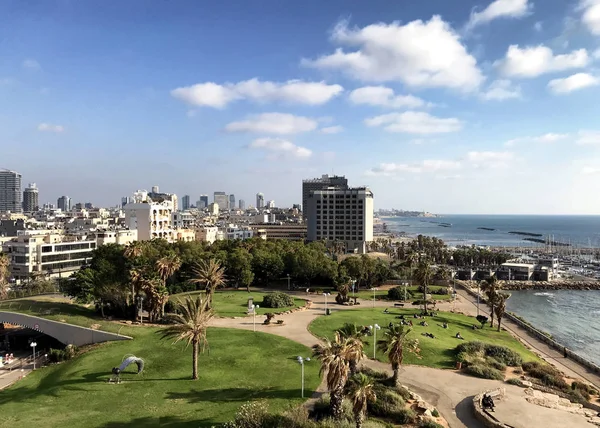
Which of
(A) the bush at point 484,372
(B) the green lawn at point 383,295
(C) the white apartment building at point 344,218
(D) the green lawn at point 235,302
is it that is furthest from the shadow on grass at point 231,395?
(C) the white apartment building at point 344,218

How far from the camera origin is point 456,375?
4462cm

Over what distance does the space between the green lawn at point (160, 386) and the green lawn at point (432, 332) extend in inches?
428

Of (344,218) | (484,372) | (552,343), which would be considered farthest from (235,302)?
(344,218)

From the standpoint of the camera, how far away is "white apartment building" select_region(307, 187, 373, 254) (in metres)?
194

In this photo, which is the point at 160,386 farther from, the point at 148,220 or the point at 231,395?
the point at 148,220

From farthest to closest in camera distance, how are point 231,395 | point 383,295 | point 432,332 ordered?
point 383,295, point 432,332, point 231,395

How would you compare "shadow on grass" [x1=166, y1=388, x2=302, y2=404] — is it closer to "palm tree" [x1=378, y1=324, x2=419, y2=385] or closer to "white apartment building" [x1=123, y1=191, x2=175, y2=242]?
"palm tree" [x1=378, y1=324, x2=419, y2=385]

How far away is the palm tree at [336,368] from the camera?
98.6ft

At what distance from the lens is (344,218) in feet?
647

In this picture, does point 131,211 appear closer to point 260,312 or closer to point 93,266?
point 93,266

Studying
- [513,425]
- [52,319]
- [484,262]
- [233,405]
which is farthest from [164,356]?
[484,262]

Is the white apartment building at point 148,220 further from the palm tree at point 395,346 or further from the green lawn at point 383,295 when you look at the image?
the palm tree at point 395,346

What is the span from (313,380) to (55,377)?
2690 cm

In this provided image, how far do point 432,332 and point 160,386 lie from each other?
129ft
